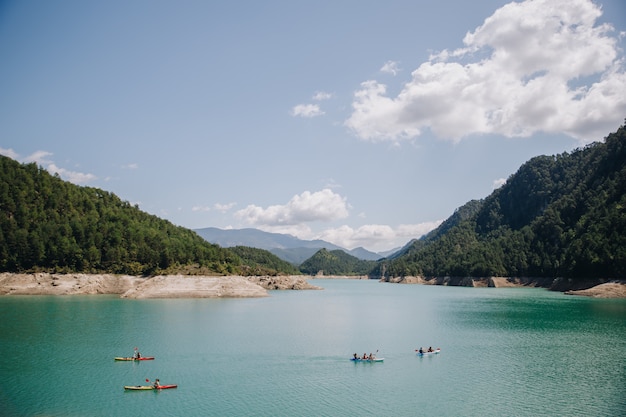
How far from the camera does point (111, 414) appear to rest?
2686 centimetres

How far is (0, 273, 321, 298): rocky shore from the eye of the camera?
309ft

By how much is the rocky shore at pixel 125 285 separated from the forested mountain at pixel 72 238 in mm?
3157

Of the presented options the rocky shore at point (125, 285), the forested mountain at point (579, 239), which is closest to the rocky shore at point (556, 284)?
the forested mountain at point (579, 239)

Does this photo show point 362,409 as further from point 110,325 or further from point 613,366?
point 110,325

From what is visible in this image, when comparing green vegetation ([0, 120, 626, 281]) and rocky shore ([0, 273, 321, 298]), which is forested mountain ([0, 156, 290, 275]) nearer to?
green vegetation ([0, 120, 626, 281])

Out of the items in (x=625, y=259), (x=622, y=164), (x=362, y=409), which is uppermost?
(x=622, y=164)

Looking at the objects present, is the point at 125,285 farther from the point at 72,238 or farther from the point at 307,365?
the point at 307,365

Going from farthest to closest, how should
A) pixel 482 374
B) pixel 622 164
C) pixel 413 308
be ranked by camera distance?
1. pixel 622 164
2. pixel 413 308
3. pixel 482 374

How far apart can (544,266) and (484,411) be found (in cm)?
13925

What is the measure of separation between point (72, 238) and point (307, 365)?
287 ft

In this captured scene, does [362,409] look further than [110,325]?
No

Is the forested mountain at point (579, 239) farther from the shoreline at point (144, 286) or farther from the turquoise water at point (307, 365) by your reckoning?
the turquoise water at point (307, 365)

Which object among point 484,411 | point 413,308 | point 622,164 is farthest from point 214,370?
point 622,164

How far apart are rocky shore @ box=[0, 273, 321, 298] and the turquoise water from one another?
84.1ft
